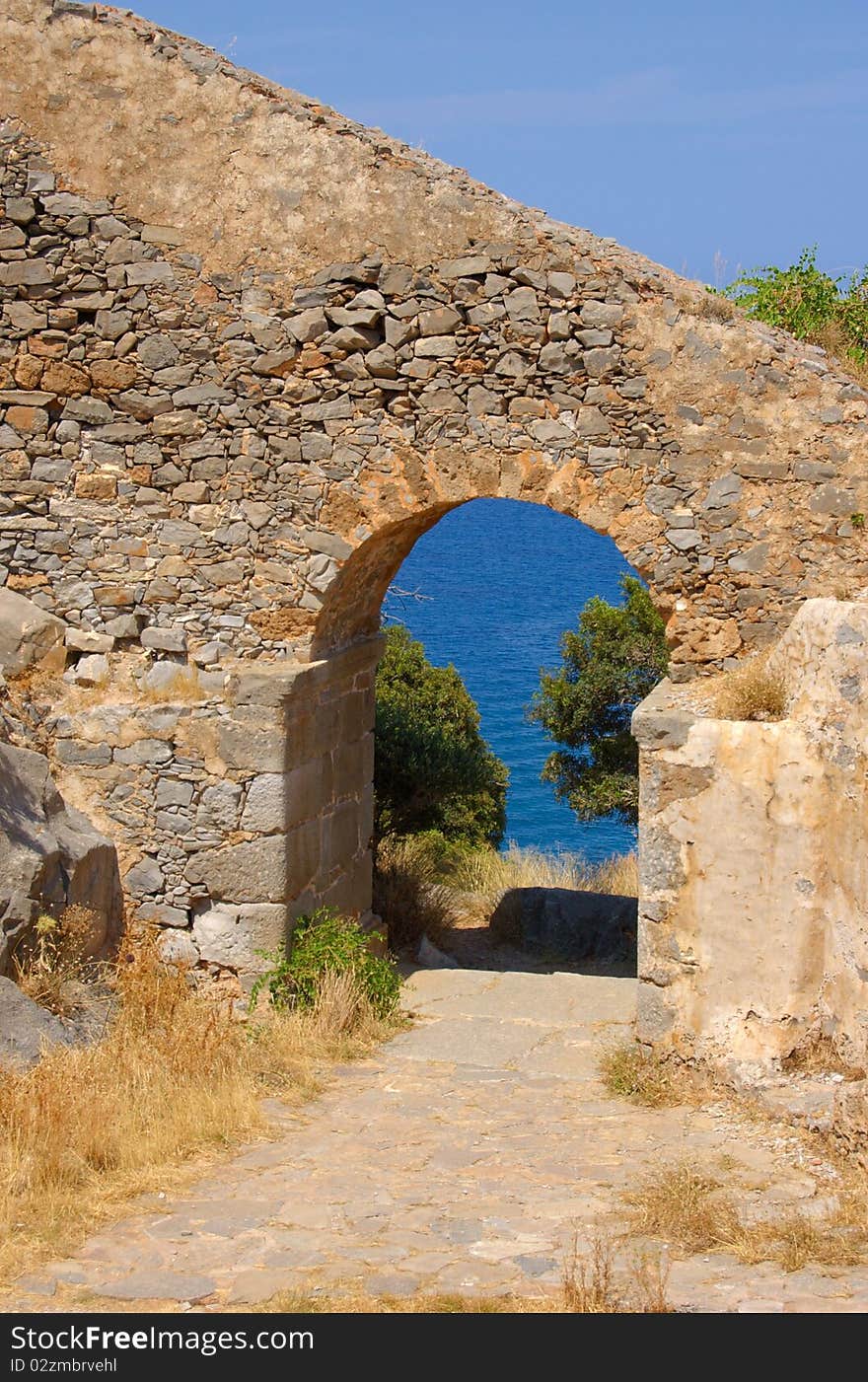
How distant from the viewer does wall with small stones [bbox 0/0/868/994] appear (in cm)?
782

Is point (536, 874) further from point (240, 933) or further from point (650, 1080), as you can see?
point (650, 1080)

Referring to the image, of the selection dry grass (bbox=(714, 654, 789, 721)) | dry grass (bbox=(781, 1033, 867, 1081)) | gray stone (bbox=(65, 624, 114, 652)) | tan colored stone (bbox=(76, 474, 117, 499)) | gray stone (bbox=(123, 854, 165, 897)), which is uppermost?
tan colored stone (bbox=(76, 474, 117, 499))

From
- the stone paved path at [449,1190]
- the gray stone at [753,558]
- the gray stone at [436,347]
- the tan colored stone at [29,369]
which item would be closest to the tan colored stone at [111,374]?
the tan colored stone at [29,369]

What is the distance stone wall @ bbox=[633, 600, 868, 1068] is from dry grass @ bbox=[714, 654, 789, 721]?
0.23 ft

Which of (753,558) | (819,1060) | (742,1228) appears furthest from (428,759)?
(742,1228)

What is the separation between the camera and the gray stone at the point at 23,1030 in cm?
671

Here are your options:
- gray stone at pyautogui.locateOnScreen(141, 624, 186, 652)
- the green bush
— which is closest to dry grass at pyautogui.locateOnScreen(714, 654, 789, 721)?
the green bush

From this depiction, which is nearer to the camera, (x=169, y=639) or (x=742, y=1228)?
(x=742, y=1228)

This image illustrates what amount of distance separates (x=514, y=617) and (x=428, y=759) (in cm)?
3156

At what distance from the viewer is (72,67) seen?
27.5ft

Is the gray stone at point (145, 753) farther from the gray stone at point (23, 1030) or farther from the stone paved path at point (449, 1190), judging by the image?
the stone paved path at point (449, 1190)

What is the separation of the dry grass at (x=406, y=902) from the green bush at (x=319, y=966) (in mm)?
2105

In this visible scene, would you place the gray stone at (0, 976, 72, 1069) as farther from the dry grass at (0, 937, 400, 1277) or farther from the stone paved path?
the stone paved path

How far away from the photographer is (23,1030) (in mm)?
6887
